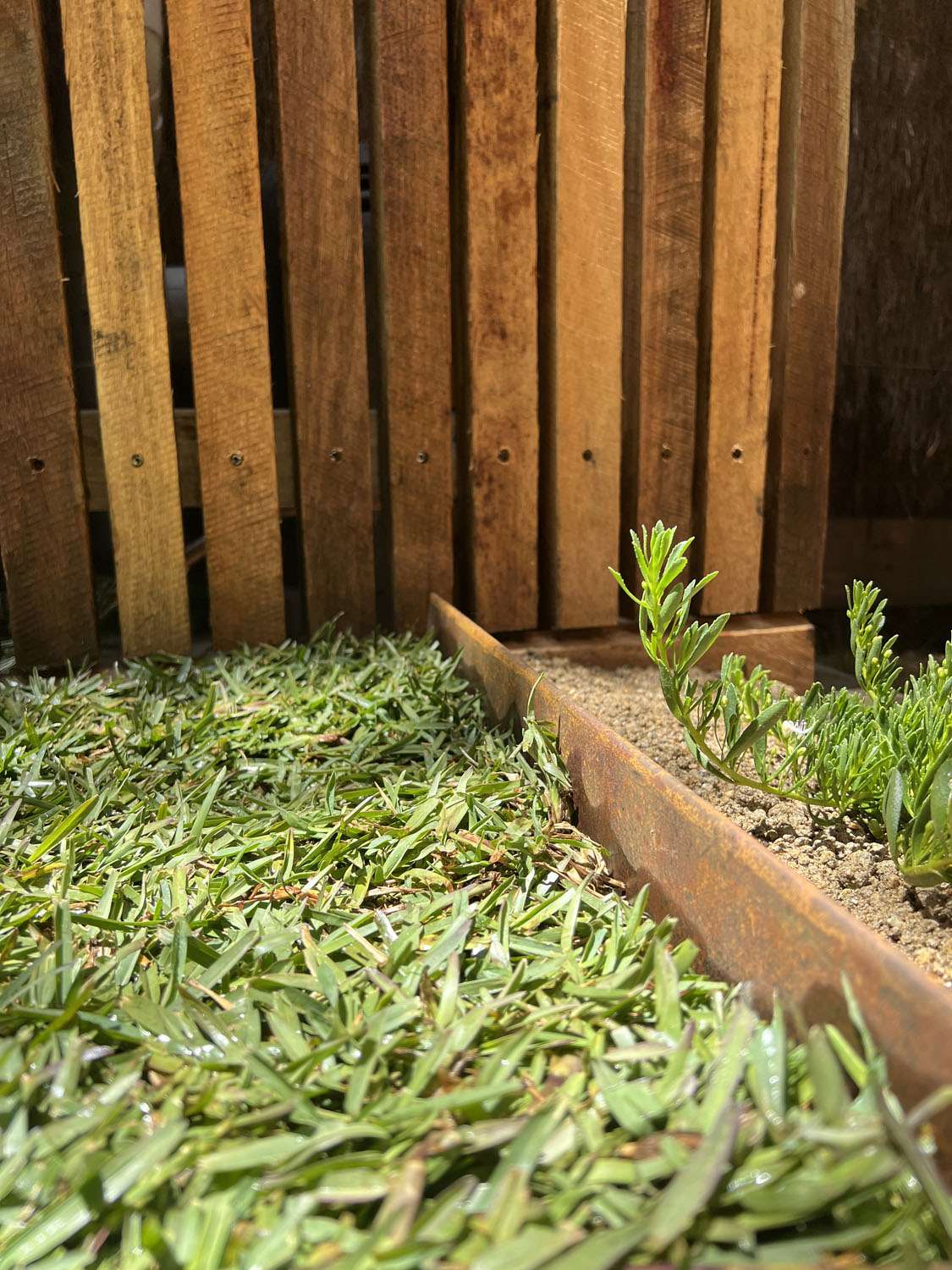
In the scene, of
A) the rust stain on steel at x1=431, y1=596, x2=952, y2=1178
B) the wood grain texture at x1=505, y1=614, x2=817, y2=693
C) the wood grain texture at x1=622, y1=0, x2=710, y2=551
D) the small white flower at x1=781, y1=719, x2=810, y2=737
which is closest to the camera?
the rust stain on steel at x1=431, y1=596, x2=952, y2=1178

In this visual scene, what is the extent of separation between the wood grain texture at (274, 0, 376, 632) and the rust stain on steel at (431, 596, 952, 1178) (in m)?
0.97

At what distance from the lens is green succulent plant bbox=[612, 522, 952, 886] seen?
108 centimetres

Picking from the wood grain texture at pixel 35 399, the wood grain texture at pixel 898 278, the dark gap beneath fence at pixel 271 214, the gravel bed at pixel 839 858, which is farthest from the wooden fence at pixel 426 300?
the wood grain texture at pixel 898 278

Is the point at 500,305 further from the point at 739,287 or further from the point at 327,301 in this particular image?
the point at 739,287

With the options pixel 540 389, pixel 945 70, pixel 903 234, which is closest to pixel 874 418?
pixel 903 234

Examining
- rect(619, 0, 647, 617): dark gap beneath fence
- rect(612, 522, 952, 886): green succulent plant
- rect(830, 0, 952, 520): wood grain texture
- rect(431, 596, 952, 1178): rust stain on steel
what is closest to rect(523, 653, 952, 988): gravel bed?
rect(612, 522, 952, 886): green succulent plant

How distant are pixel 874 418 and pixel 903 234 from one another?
745 mm

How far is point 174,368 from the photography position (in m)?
2.73

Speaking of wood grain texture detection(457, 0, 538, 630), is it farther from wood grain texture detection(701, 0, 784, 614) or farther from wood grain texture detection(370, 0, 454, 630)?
wood grain texture detection(701, 0, 784, 614)

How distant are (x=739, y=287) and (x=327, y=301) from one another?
1010mm

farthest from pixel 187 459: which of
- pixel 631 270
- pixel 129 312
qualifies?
pixel 631 270

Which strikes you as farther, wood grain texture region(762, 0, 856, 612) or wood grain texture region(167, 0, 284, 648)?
wood grain texture region(762, 0, 856, 612)

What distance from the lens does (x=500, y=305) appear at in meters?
2.32

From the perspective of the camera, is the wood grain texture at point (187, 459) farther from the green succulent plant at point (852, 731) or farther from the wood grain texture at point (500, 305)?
the green succulent plant at point (852, 731)
